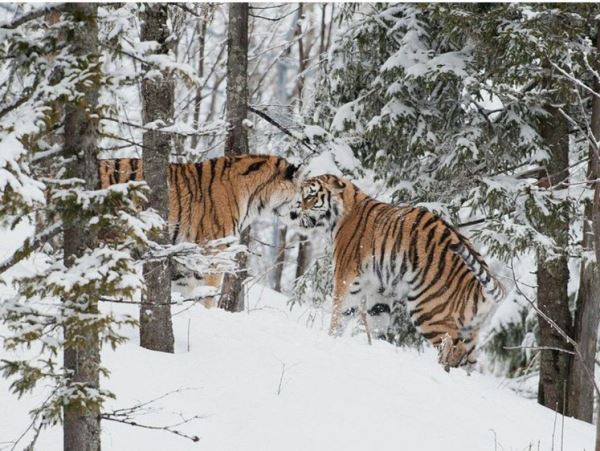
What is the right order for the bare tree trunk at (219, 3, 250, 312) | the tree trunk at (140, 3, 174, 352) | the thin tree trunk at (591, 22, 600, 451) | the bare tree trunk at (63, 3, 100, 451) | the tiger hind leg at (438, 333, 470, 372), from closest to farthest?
1. the bare tree trunk at (63, 3, 100, 451)
2. the thin tree trunk at (591, 22, 600, 451)
3. the tree trunk at (140, 3, 174, 352)
4. the tiger hind leg at (438, 333, 470, 372)
5. the bare tree trunk at (219, 3, 250, 312)

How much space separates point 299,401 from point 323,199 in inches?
167

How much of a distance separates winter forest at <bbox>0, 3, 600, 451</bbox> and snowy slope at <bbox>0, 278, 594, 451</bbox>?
2 cm

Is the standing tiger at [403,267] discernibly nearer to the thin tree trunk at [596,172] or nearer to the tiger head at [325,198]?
the tiger head at [325,198]

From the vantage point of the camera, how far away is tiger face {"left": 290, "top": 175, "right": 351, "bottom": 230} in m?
9.55

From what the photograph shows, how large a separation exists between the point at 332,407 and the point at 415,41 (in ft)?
15.7

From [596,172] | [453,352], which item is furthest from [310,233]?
[596,172]

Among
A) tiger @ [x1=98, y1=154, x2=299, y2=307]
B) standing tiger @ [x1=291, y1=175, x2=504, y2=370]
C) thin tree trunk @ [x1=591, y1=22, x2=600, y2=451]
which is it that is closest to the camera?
thin tree trunk @ [x1=591, y1=22, x2=600, y2=451]

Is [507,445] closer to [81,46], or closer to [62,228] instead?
[62,228]

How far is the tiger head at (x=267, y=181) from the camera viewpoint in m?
9.20

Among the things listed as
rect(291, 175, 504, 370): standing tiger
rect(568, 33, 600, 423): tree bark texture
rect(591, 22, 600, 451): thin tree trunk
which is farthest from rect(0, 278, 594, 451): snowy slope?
rect(568, 33, 600, 423): tree bark texture

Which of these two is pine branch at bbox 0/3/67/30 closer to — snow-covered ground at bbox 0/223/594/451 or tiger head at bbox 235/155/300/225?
snow-covered ground at bbox 0/223/594/451

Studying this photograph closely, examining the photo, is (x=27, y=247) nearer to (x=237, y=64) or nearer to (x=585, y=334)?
(x=237, y=64)

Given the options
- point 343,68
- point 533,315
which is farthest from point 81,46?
point 533,315

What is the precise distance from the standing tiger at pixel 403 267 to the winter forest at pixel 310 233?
2 centimetres
